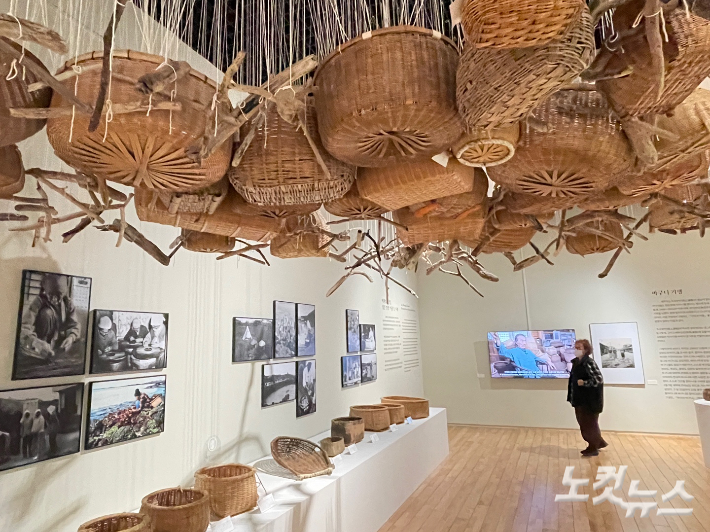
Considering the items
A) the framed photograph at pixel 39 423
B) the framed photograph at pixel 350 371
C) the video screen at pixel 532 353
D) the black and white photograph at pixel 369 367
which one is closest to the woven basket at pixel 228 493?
the framed photograph at pixel 39 423

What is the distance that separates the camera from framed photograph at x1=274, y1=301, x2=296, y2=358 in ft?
11.5

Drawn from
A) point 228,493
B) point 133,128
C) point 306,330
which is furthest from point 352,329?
point 133,128

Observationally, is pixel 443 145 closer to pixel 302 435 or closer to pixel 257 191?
pixel 257 191

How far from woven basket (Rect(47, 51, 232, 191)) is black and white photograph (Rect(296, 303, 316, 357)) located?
2.85m

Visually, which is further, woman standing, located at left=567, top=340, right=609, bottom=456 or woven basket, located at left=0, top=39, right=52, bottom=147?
woman standing, located at left=567, top=340, right=609, bottom=456

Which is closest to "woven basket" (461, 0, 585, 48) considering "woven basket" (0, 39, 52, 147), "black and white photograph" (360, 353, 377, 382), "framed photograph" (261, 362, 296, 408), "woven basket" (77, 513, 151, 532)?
"woven basket" (0, 39, 52, 147)

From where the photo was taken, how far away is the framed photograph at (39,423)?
1715mm

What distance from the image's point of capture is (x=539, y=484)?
4.04 metres

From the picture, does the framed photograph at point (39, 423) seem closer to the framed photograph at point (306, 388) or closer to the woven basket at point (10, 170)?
the woven basket at point (10, 170)

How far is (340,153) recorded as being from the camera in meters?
1.08

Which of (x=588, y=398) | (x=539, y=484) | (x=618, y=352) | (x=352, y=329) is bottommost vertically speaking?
(x=539, y=484)

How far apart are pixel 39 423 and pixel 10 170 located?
4.04 feet

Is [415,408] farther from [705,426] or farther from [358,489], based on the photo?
[705,426]

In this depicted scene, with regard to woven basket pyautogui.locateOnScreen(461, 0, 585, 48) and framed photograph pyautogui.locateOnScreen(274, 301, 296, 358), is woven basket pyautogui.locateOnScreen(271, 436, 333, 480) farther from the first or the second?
woven basket pyautogui.locateOnScreen(461, 0, 585, 48)
